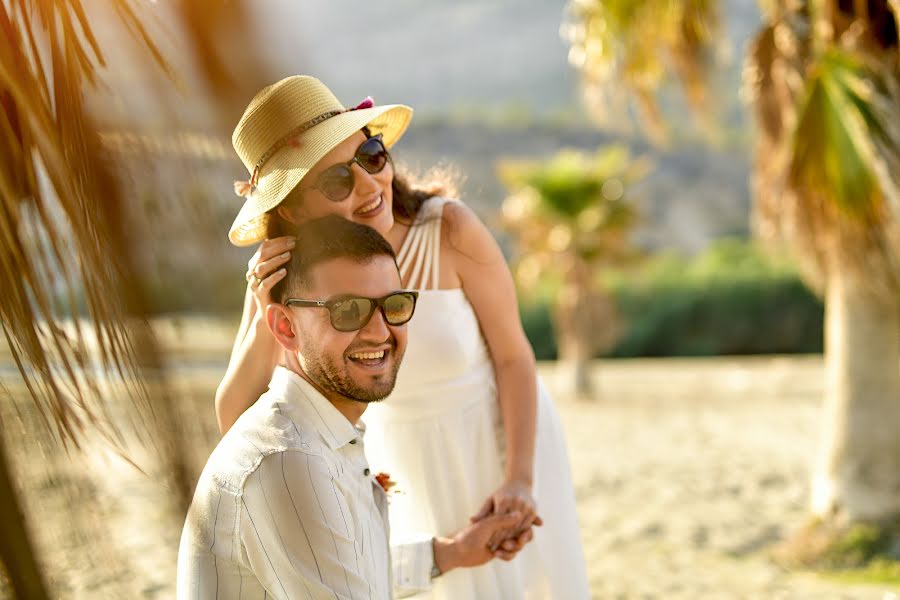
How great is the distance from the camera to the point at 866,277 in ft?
16.8

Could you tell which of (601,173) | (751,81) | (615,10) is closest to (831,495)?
(751,81)

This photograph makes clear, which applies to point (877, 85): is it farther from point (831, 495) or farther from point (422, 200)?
point (422, 200)

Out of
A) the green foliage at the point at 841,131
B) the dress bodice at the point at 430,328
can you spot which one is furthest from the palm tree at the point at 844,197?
A: the dress bodice at the point at 430,328

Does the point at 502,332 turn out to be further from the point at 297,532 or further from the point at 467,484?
the point at 297,532

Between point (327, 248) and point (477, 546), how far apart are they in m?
0.83

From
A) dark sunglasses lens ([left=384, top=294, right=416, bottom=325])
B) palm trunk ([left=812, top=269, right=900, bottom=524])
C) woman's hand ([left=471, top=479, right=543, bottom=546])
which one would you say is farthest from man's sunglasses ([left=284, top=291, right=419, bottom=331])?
palm trunk ([left=812, top=269, right=900, bottom=524])

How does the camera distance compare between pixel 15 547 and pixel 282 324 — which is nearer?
pixel 15 547

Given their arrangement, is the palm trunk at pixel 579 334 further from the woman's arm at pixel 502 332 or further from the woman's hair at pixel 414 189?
the woman's arm at pixel 502 332

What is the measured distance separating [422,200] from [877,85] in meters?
3.03

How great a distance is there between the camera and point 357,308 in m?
1.75

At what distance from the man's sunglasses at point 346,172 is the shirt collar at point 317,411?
385mm

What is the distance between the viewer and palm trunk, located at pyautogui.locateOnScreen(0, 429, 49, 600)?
701mm

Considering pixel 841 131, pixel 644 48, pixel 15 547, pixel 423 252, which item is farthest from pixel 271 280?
pixel 644 48

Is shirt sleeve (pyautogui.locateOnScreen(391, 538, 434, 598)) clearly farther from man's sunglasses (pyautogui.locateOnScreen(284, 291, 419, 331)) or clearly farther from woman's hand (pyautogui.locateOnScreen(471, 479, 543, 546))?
man's sunglasses (pyautogui.locateOnScreen(284, 291, 419, 331))
